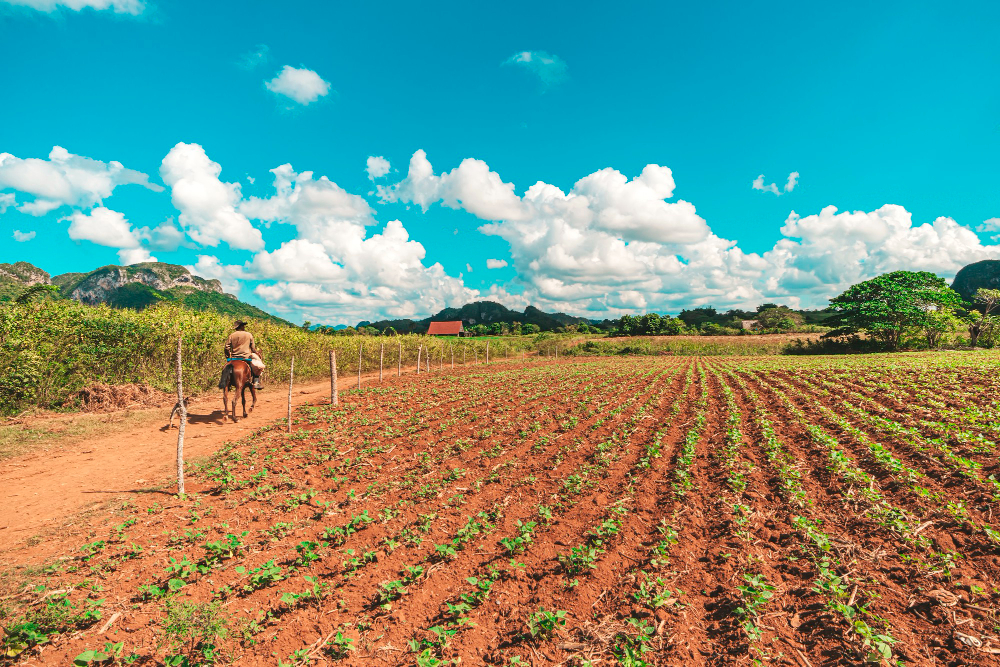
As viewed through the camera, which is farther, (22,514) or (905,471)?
(905,471)

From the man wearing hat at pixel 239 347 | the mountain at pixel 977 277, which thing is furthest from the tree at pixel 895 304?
the mountain at pixel 977 277

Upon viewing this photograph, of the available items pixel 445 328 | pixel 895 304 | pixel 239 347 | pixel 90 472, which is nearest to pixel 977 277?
pixel 895 304

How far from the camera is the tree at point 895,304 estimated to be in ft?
131

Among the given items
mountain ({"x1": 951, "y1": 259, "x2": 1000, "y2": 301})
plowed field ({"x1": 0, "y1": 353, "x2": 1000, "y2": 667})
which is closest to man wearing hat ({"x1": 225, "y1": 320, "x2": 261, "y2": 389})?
plowed field ({"x1": 0, "y1": 353, "x2": 1000, "y2": 667})

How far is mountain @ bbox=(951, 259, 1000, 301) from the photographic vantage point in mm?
120456

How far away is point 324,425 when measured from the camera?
38.1ft

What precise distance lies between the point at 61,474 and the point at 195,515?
4287mm

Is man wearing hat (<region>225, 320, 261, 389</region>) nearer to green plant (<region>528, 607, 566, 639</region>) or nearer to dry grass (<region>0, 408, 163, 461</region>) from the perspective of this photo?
dry grass (<region>0, 408, 163, 461</region>)

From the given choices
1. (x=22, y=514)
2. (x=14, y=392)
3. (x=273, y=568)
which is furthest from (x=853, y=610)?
(x=14, y=392)

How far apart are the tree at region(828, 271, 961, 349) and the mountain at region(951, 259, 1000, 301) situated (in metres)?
120

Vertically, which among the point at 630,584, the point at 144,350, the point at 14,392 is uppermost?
the point at 144,350

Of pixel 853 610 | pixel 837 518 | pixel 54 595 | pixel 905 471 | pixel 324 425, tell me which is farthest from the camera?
pixel 324 425

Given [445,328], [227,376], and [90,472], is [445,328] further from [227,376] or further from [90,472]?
[90,472]

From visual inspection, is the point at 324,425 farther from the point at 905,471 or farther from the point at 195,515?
the point at 905,471
